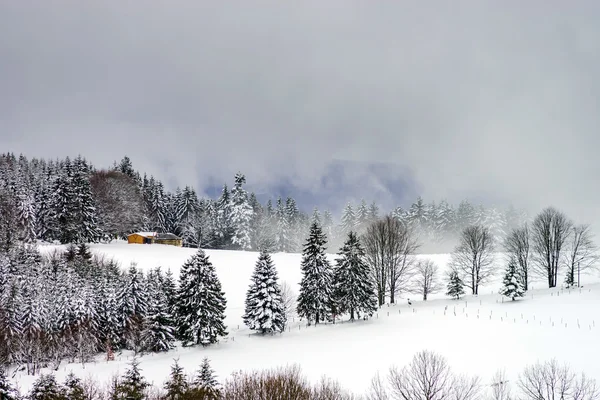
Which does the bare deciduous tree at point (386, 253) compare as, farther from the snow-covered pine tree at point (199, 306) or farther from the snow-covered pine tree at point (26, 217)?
the snow-covered pine tree at point (26, 217)

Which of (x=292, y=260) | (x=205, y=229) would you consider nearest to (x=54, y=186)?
(x=205, y=229)

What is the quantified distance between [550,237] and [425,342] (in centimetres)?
3485

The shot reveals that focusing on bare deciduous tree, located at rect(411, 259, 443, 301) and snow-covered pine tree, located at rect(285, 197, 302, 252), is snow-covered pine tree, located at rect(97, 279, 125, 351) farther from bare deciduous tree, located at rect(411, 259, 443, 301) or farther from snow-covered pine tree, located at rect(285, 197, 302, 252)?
snow-covered pine tree, located at rect(285, 197, 302, 252)

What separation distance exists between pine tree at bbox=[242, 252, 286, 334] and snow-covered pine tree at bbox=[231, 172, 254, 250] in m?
52.2

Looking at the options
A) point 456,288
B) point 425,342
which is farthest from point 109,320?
point 456,288

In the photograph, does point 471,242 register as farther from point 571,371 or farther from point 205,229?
point 205,229

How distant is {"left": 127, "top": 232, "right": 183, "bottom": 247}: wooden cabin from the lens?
3068 inches

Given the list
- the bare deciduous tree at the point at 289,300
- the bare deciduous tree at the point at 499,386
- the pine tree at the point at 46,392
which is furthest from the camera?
A: the bare deciduous tree at the point at 289,300

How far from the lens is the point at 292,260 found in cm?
6775

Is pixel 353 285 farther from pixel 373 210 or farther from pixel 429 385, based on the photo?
pixel 373 210

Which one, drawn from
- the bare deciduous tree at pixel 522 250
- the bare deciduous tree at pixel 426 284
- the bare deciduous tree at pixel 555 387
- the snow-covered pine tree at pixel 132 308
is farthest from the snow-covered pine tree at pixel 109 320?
the bare deciduous tree at pixel 522 250

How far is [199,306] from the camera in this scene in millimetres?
32438

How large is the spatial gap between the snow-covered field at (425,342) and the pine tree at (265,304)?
1221 millimetres

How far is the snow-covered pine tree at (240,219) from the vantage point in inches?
3452
